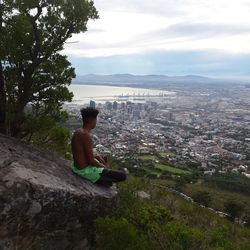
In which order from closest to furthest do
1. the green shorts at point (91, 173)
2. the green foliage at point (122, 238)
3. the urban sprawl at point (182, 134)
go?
1. the green foliage at point (122, 238)
2. the green shorts at point (91, 173)
3. the urban sprawl at point (182, 134)

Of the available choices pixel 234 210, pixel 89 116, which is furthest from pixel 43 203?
pixel 234 210

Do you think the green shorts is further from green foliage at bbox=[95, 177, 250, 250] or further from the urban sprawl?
the urban sprawl

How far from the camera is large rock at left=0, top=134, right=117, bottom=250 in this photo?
4801 mm

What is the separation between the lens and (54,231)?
5.21 meters

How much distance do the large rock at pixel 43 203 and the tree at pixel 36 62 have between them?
4.03 feet

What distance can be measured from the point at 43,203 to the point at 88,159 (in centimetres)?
107

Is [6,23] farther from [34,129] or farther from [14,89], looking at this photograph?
[34,129]

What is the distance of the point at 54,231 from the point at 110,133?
57525 mm

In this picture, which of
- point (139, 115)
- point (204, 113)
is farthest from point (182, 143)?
point (204, 113)

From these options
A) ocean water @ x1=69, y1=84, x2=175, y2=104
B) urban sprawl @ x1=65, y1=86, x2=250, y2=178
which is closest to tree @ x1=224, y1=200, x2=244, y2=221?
urban sprawl @ x1=65, y1=86, x2=250, y2=178

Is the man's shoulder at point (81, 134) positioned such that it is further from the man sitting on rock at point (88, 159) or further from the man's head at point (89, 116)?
the man's head at point (89, 116)

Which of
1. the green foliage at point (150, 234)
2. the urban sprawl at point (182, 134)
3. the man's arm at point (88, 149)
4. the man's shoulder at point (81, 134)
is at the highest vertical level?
the man's shoulder at point (81, 134)

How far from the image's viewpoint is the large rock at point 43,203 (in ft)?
15.8

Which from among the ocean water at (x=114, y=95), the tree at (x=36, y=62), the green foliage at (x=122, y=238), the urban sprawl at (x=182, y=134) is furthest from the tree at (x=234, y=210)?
the ocean water at (x=114, y=95)
